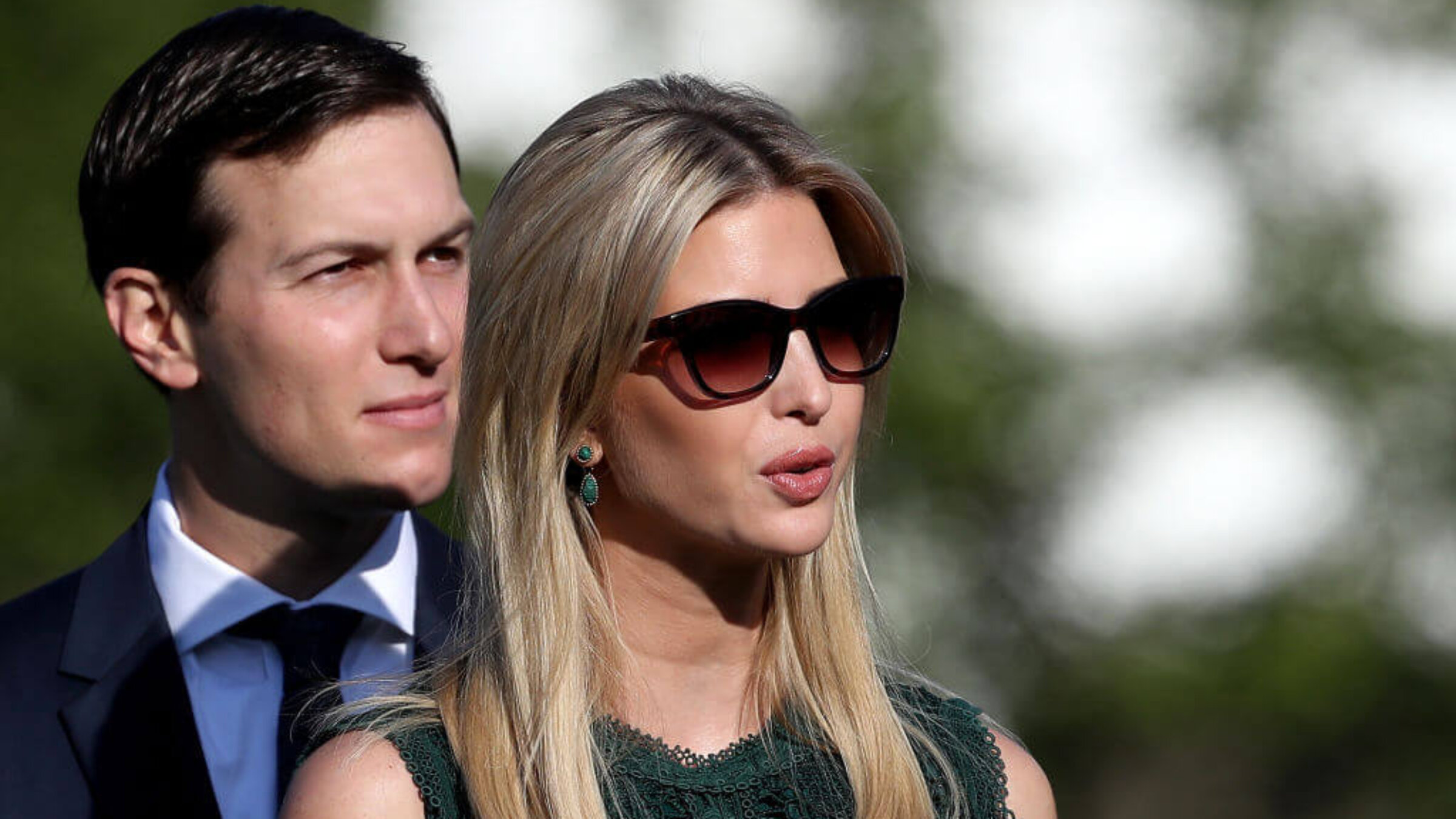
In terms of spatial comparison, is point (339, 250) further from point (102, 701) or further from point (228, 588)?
point (102, 701)

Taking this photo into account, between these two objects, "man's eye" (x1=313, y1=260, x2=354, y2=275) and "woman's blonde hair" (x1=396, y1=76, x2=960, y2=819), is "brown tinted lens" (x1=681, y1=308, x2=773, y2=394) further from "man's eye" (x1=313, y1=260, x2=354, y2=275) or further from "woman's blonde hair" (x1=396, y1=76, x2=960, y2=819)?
"man's eye" (x1=313, y1=260, x2=354, y2=275)

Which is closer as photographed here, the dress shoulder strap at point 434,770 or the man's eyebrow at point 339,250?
the dress shoulder strap at point 434,770

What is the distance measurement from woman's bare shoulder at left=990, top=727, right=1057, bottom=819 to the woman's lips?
1.83ft

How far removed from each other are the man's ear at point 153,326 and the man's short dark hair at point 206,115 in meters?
0.03

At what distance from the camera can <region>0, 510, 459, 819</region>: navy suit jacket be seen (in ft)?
9.51

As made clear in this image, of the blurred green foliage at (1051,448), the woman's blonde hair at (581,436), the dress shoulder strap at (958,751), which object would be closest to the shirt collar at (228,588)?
the woman's blonde hair at (581,436)

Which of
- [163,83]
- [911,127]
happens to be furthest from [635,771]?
[911,127]

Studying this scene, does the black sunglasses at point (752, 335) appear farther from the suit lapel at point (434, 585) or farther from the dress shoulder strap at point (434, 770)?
the suit lapel at point (434, 585)

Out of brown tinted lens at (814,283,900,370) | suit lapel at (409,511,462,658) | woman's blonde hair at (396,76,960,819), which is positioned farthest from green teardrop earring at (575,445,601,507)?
suit lapel at (409,511,462,658)

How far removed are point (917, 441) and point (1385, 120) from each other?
298 cm

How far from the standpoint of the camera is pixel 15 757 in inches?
115

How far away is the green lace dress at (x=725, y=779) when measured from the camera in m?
2.34

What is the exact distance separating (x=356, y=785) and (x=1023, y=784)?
3.09 ft

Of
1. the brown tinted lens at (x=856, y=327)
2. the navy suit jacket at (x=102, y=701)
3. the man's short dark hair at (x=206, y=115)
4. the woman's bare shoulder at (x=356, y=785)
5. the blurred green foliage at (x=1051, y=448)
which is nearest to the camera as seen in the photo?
the woman's bare shoulder at (x=356, y=785)
